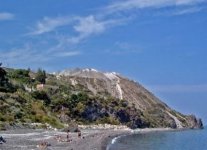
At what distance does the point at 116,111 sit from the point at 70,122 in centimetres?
4469

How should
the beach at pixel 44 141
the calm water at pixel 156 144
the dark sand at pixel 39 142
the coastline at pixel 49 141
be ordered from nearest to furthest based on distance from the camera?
the dark sand at pixel 39 142 → the beach at pixel 44 141 → the coastline at pixel 49 141 → the calm water at pixel 156 144

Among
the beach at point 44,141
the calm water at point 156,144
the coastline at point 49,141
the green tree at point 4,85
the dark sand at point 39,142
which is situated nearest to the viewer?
the dark sand at point 39,142

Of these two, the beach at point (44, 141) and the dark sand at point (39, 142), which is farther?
the beach at point (44, 141)

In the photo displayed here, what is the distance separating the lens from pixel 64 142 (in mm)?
61188

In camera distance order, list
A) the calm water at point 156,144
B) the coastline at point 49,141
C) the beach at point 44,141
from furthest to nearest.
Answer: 1. the calm water at point 156,144
2. the coastline at point 49,141
3. the beach at point 44,141

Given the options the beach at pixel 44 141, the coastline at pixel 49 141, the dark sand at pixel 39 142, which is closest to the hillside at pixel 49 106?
the coastline at pixel 49 141

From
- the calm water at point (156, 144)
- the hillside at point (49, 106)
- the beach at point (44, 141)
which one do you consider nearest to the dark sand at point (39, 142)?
the beach at point (44, 141)

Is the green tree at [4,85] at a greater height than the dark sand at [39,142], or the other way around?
the green tree at [4,85]

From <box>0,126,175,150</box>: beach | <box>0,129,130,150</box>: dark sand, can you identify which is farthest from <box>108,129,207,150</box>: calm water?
<box>0,129,130,150</box>: dark sand

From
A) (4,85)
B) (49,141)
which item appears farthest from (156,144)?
(4,85)

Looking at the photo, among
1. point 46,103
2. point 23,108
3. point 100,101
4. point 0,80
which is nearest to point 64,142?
point 23,108

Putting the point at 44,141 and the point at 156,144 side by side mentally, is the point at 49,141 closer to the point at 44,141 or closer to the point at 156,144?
the point at 44,141

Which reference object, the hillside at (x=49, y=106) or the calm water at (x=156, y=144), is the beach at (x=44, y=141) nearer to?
the calm water at (x=156, y=144)

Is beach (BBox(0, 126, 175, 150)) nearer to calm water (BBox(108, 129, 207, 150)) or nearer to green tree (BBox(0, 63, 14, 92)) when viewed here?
calm water (BBox(108, 129, 207, 150))
